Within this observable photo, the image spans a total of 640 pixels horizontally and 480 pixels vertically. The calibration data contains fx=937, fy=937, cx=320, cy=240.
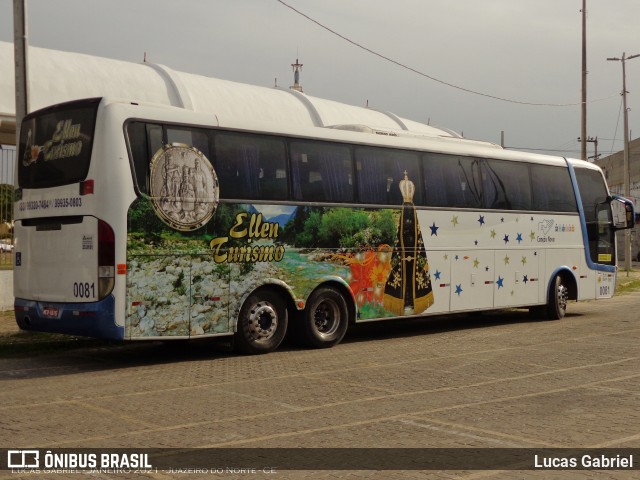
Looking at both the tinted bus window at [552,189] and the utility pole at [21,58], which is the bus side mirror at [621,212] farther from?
the utility pole at [21,58]

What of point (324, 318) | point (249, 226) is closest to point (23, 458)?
point (249, 226)

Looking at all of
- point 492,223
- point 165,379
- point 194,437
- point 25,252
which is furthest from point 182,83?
point 194,437

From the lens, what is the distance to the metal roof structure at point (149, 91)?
21.5 meters

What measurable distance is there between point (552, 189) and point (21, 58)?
10.7m

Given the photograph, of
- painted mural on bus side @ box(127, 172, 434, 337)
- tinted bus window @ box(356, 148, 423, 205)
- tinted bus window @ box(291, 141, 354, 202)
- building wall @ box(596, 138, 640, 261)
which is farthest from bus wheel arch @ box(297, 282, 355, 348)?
building wall @ box(596, 138, 640, 261)

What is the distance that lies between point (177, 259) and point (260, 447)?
5.27m

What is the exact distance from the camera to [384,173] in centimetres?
1532

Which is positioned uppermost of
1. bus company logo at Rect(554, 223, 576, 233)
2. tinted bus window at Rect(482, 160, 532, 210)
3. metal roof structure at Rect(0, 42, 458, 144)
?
metal roof structure at Rect(0, 42, 458, 144)

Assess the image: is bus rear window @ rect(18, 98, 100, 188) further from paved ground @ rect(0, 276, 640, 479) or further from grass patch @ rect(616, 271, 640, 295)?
grass patch @ rect(616, 271, 640, 295)

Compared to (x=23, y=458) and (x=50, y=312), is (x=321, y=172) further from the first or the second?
(x=23, y=458)

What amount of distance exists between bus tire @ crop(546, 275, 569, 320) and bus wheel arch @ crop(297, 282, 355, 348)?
6158 millimetres

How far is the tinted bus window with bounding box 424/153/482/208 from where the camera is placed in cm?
1622

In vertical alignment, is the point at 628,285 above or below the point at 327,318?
below

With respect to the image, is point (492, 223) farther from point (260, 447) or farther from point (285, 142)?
point (260, 447)
